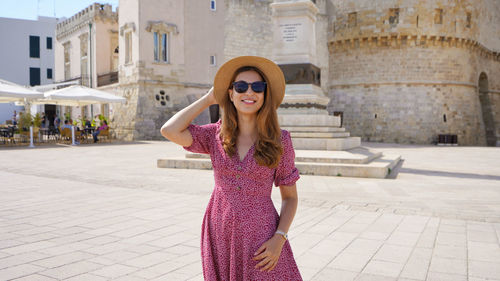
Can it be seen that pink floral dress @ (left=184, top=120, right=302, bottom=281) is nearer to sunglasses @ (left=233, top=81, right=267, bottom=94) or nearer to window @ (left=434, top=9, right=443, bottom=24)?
sunglasses @ (left=233, top=81, right=267, bottom=94)

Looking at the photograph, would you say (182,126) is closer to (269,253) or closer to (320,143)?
(269,253)

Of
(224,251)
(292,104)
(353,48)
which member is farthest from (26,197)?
(353,48)

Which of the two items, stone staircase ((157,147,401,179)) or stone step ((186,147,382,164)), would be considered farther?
stone step ((186,147,382,164))

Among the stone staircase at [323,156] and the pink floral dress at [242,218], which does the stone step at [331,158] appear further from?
the pink floral dress at [242,218]

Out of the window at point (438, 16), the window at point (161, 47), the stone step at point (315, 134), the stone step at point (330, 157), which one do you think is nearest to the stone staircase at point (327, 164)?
the stone step at point (330, 157)

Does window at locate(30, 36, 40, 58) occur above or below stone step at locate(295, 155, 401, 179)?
above

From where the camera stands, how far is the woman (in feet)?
5.50

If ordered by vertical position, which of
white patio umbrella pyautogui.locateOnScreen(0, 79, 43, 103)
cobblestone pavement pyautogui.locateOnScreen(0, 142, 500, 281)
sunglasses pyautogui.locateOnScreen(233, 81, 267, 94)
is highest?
white patio umbrella pyautogui.locateOnScreen(0, 79, 43, 103)

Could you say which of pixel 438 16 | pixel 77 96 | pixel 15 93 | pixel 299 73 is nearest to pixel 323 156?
pixel 299 73

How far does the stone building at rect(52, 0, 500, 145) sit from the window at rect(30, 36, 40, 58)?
17770mm

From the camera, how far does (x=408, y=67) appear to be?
24.7m

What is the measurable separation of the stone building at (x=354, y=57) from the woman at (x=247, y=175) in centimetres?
2028

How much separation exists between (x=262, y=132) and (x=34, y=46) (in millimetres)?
42584

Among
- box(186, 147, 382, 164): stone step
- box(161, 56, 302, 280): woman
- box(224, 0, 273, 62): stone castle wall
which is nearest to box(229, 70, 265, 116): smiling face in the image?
box(161, 56, 302, 280): woman
